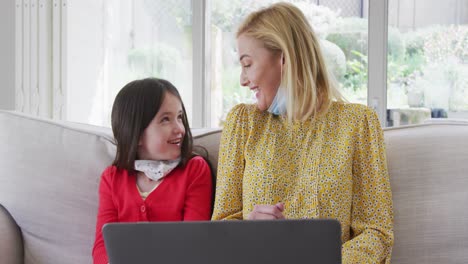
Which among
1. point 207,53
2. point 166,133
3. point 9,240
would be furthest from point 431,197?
point 207,53

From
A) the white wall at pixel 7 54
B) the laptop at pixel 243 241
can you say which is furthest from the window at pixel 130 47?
the laptop at pixel 243 241

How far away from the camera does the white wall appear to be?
13.3ft

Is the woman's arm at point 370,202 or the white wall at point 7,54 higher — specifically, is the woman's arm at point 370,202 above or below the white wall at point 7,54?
below

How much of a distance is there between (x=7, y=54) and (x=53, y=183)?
92.6 inches

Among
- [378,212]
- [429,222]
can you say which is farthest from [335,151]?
[429,222]

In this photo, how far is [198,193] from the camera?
1.76m

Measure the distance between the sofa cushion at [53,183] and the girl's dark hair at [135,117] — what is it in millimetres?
97

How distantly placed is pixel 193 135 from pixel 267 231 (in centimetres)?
94

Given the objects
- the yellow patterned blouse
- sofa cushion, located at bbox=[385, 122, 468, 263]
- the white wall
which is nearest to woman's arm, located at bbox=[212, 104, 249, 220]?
the yellow patterned blouse

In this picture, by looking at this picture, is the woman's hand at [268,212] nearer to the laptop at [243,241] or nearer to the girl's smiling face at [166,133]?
the laptop at [243,241]

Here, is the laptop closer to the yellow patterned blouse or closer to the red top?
the yellow patterned blouse

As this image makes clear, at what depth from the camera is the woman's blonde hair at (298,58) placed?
1636mm

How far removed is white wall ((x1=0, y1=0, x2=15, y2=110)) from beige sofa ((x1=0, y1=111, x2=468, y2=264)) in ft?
6.88

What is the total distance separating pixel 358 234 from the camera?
5.18 ft
